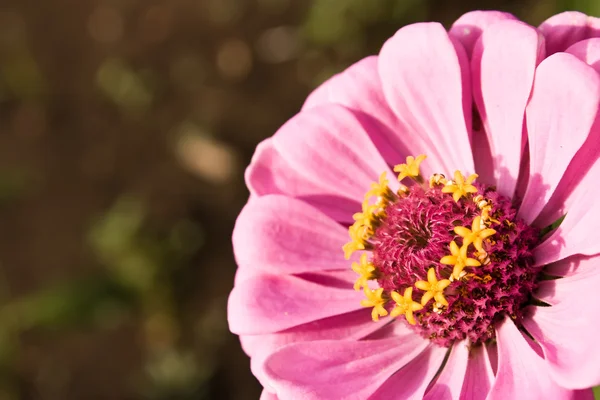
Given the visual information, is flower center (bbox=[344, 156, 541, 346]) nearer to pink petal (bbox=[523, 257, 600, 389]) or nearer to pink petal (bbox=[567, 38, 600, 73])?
pink petal (bbox=[523, 257, 600, 389])

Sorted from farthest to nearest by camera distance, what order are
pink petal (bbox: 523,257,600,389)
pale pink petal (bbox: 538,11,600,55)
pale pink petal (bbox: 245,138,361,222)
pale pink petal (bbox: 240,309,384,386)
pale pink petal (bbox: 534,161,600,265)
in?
pale pink petal (bbox: 245,138,361,222) → pale pink petal (bbox: 240,309,384,386) → pale pink petal (bbox: 538,11,600,55) → pale pink petal (bbox: 534,161,600,265) → pink petal (bbox: 523,257,600,389)

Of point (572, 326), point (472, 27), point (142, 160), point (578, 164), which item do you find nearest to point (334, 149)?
point (472, 27)

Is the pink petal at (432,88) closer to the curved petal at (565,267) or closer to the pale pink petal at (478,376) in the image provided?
the curved petal at (565,267)

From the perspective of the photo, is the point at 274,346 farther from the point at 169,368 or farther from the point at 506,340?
the point at 169,368

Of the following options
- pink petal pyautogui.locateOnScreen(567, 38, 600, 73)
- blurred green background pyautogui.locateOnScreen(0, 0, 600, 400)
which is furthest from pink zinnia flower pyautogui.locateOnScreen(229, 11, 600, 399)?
blurred green background pyautogui.locateOnScreen(0, 0, 600, 400)

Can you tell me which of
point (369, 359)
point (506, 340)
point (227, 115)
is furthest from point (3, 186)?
point (506, 340)
